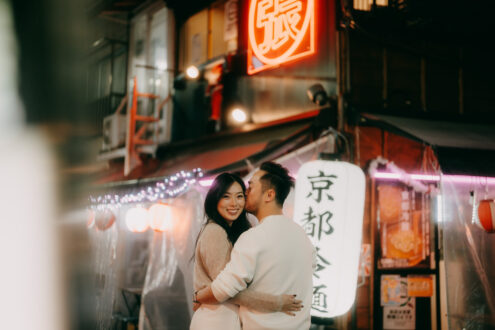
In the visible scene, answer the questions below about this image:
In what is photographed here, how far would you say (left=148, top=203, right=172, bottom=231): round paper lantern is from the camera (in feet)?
29.1

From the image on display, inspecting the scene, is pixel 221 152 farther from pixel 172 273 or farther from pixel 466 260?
pixel 466 260

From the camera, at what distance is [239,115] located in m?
11.1

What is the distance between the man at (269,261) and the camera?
343 cm

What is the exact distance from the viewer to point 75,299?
1417 millimetres

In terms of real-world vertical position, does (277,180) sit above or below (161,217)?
above

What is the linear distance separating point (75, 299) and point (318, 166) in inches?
188

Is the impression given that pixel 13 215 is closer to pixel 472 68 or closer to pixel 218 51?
pixel 472 68

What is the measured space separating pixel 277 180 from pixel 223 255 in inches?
30.6

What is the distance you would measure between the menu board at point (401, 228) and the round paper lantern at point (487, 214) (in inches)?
80.3

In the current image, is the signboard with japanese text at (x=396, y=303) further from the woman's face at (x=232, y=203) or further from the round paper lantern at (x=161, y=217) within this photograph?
the woman's face at (x=232, y=203)

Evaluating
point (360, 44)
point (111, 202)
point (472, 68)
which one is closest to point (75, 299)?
point (360, 44)

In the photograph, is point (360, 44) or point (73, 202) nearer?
→ point (73, 202)

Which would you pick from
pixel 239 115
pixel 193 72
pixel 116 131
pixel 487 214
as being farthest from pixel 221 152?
pixel 487 214

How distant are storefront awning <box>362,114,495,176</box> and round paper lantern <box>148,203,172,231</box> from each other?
3967 mm
